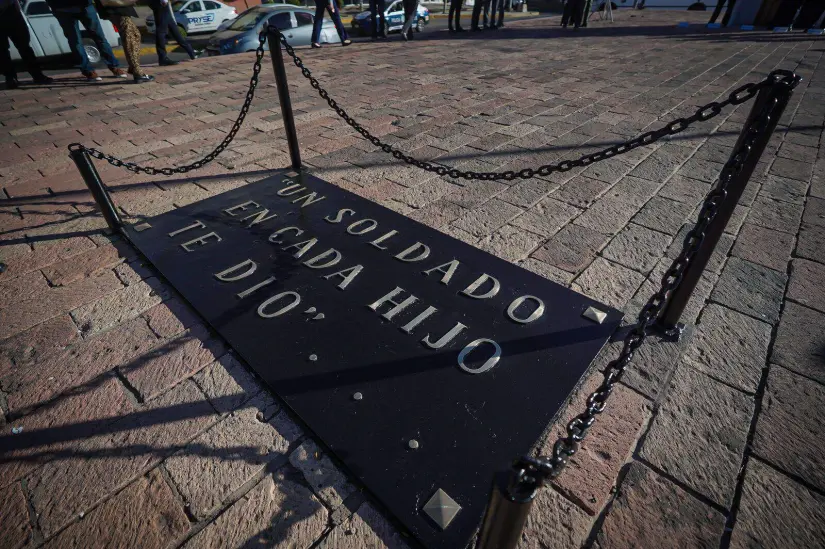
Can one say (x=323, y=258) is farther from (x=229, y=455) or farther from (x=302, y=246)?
(x=229, y=455)

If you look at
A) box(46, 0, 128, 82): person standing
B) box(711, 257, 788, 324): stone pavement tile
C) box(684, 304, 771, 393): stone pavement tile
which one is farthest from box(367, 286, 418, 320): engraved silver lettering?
box(46, 0, 128, 82): person standing

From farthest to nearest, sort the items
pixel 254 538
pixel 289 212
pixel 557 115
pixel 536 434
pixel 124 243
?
pixel 557 115 → pixel 289 212 → pixel 124 243 → pixel 536 434 → pixel 254 538

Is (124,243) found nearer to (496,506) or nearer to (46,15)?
(496,506)

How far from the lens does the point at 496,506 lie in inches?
35.2

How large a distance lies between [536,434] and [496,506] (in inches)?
29.7

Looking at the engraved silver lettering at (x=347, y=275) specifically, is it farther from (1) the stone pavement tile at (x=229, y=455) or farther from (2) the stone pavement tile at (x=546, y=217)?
(2) the stone pavement tile at (x=546, y=217)

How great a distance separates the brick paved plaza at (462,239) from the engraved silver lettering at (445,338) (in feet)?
2.03

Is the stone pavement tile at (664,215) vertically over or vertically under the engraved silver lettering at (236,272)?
over

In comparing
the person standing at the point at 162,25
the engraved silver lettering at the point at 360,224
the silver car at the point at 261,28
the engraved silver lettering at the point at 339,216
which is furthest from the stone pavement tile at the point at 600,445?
the silver car at the point at 261,28

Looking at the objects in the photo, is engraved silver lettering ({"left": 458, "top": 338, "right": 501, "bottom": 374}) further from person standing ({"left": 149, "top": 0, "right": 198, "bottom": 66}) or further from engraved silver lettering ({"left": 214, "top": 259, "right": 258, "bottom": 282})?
person standing ({"left": 149, "top": 0, "right": 198, "bottom": 66})

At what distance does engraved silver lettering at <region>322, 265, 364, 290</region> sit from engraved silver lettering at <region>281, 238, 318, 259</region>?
1.06 feet

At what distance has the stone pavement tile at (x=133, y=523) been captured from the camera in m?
1.32

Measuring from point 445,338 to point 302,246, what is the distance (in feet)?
4.05

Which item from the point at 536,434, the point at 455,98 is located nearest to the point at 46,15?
the point at 455,98
